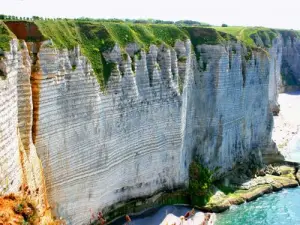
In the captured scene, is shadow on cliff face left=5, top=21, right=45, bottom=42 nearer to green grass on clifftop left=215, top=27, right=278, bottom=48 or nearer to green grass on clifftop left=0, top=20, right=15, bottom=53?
green grass on clifftop left=0, top=20, right=15, bottom=53

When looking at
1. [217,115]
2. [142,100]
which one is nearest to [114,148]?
[142,100]

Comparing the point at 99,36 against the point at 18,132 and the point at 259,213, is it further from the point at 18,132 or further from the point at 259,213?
the point at 259,213

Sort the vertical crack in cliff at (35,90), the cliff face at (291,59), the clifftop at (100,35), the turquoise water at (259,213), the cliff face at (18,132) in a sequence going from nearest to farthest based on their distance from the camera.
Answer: the cliff face at (18,132) → the vertical crack in cliff at (35,90) → the clifftop at (100,35) → the turquoise water at (259,213) → the cliff face at (291,59)

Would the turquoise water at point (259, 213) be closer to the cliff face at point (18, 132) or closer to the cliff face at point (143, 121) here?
the cliff face at point (143, 121)

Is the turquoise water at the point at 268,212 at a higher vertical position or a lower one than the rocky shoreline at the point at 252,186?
lower

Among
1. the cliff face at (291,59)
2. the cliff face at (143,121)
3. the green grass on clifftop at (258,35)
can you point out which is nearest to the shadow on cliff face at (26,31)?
the cliff face at (143,121)

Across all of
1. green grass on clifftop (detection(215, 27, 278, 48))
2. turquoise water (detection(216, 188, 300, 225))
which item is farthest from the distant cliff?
green grass on clifftop (detection(215, 27, 278, 48))
